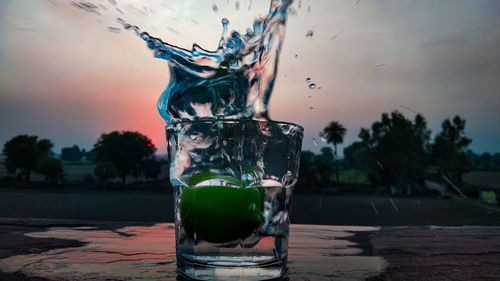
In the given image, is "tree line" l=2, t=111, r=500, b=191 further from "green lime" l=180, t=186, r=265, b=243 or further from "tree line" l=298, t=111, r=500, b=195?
"green lime" l=180, t=186, r=265, b=243

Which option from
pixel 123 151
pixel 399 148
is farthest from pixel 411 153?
pixel 123 151

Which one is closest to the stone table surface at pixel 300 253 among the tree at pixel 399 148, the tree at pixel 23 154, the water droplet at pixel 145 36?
the water droplet at pixel 145 36

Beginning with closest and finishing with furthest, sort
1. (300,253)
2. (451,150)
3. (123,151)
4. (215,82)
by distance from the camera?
1. (300,253)
2. (215,82)
3. (451,150)
4. (123,151)

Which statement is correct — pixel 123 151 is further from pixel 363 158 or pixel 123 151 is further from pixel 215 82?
pixel 215 82

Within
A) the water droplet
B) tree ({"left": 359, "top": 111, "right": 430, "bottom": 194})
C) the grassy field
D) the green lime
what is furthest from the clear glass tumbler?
tree ({"left": 359, "top": 111, "right": 430, "bottom": 194})

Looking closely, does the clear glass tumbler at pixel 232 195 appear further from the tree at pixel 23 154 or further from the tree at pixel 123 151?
the tree at pixel 23 154

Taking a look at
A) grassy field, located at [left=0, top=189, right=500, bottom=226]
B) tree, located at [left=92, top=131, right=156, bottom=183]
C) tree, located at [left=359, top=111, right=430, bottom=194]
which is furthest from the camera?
tree, located at [left=92, top=131, right=156, bottom=183]

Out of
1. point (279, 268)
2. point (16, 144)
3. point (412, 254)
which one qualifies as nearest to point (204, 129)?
A: point (279, 268)
